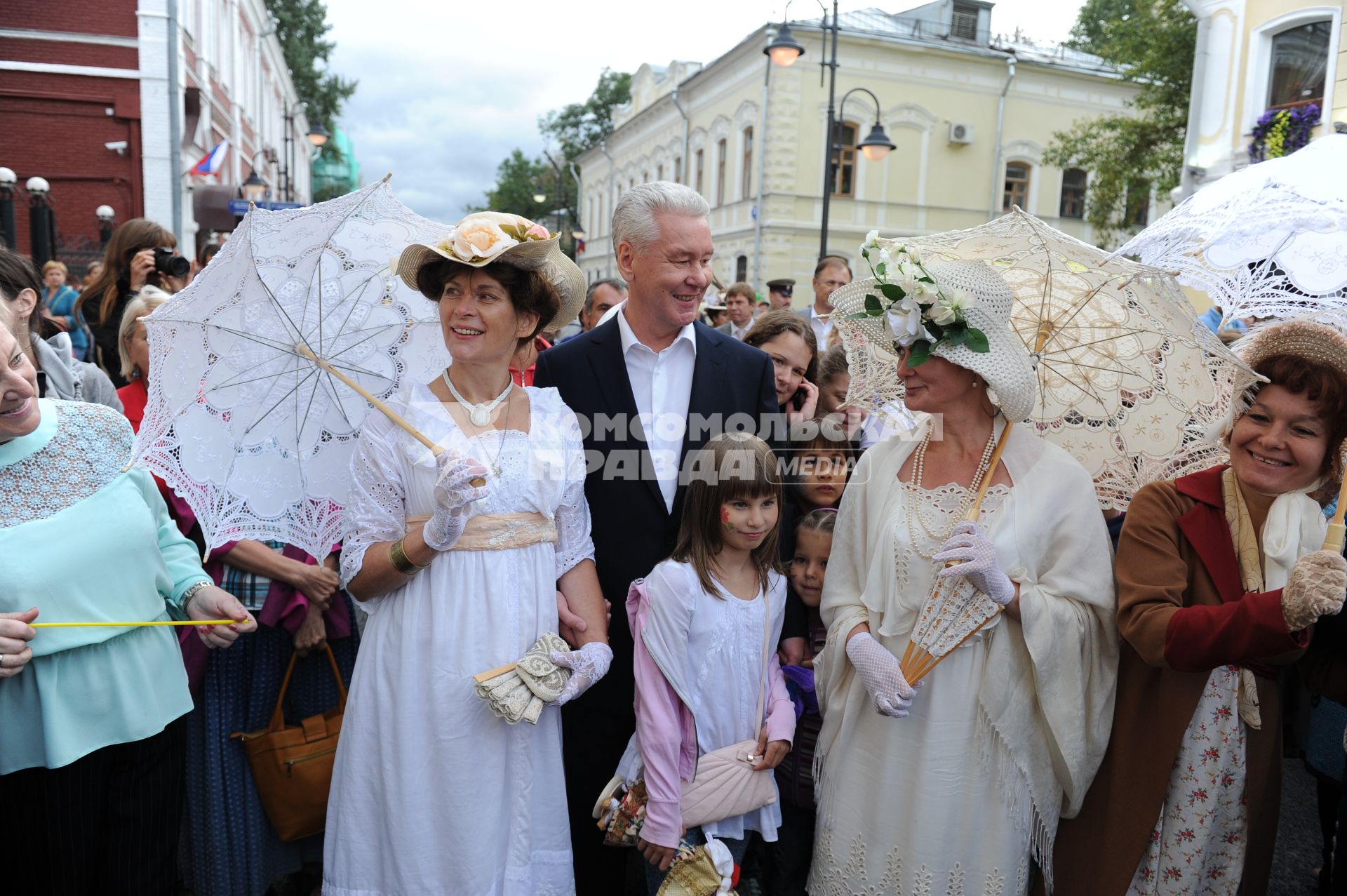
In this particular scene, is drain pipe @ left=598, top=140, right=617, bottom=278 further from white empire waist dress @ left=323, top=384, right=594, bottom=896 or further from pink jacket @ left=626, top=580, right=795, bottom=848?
white empire waist dress @ left=323, top=384, right=594, bottom=896

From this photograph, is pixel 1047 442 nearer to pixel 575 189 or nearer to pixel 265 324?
pixel 265 324

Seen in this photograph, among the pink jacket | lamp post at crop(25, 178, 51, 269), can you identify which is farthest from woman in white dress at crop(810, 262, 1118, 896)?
lamp post at crop(25, 178, 51, 269)

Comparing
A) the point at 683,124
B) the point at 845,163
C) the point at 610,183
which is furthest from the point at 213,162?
the point at 610,183

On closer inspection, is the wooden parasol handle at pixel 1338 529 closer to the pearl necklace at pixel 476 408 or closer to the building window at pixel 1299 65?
the pearl necklace at pixel 476 408

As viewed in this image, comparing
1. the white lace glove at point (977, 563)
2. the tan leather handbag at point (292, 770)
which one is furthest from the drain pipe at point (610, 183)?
the white lace glove at point (977, 563)

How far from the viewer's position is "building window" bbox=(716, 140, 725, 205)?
97.1 ft

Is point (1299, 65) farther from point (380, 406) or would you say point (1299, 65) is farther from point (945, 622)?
point (380, 406)

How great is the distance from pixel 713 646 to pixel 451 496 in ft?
3.17

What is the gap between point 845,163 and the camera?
26.6m

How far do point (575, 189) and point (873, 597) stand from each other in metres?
53.9

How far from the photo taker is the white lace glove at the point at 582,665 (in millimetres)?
2434

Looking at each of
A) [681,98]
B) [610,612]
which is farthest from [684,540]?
[681,98]

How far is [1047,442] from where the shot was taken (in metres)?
2.73

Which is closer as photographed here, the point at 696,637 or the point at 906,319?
the point at 906,319
